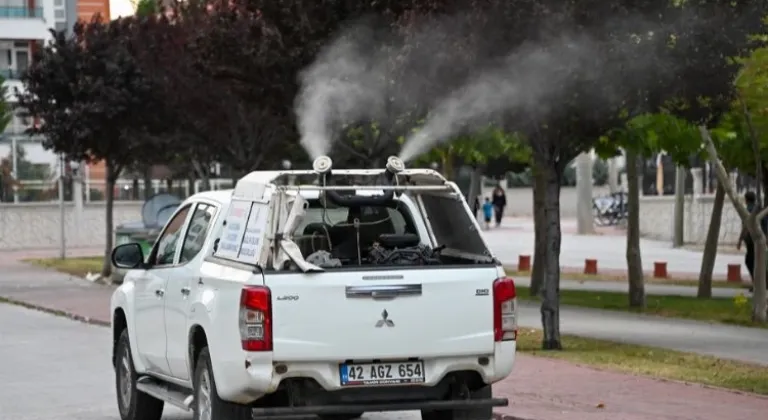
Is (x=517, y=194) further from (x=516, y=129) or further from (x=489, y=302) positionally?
(x=489, y=302)

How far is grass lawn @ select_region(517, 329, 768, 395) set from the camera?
48.3ft

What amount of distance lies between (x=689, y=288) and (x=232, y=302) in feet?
70.5

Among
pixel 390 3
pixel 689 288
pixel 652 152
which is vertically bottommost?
pixel 689 288

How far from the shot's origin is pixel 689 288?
2998 cm

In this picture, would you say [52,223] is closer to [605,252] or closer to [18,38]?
[18,38]

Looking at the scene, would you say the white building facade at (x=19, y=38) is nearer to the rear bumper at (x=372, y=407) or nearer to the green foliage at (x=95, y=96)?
the green foliage at (x=95, y=96)

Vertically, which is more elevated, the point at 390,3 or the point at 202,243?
the point at 390,3

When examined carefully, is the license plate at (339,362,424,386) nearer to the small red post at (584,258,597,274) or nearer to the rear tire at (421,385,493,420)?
the rear tire at (421,385,493,420)

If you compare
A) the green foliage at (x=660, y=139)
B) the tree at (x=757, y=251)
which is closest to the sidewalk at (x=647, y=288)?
the green foliage at (x=660, y=139)

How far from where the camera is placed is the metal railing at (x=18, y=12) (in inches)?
2611

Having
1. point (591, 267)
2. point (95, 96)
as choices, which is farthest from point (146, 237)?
point (591, 267)

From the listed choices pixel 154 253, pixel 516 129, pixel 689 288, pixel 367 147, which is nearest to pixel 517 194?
pixel 689 288

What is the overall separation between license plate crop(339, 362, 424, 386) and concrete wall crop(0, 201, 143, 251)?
4423 centimetres

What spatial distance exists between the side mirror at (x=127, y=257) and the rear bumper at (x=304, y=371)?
7.67ft
